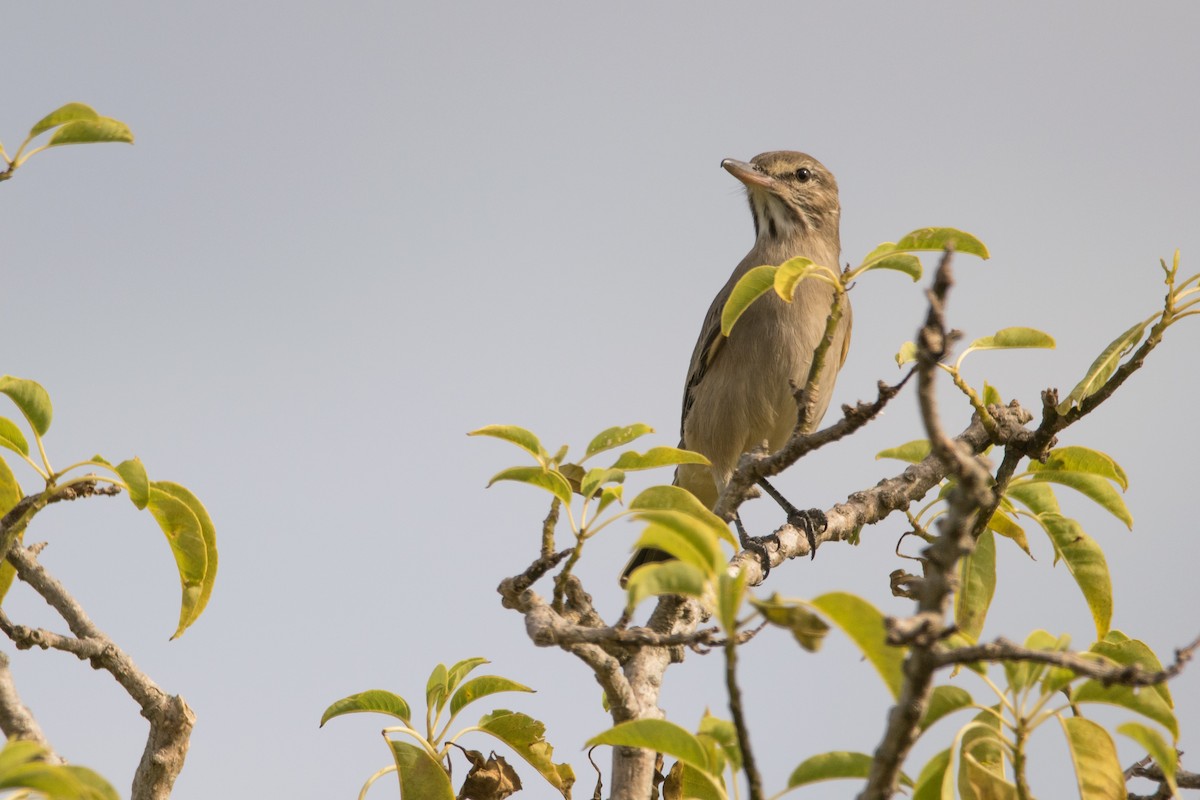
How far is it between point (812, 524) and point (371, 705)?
2.35 meters

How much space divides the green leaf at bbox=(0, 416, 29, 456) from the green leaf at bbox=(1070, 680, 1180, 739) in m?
2.39

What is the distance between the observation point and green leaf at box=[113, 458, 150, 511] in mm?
2740

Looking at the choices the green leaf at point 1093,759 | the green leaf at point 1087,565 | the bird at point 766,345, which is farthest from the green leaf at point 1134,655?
the bird at point 766,345

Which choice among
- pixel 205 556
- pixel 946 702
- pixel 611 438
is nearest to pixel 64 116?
pixel 205 556

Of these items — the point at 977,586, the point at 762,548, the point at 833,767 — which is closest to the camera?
the point at 833,767

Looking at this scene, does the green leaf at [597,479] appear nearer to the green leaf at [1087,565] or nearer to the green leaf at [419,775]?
the green leaf at [419,775]

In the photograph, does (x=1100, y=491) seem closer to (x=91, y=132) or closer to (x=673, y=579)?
(x=673, y=579)

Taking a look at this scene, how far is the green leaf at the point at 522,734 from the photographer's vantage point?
→ 3232 mm

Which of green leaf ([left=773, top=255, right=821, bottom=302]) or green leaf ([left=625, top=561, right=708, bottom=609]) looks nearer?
green leaf ([left=625, top=561, right=708, bottom=609])

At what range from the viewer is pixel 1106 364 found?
358cm

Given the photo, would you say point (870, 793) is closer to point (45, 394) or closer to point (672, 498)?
point (672, 498)

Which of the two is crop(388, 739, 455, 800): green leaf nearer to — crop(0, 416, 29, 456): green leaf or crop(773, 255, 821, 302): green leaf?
crop(0, 416, 29, 456): green leaf

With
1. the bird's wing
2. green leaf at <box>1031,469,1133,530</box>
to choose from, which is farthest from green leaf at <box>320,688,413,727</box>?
the bird's wing

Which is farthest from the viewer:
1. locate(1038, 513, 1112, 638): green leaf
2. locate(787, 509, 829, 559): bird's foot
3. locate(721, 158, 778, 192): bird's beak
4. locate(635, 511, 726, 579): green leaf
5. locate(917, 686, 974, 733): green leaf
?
locate(721, 158, 778, 192): bird's beak
